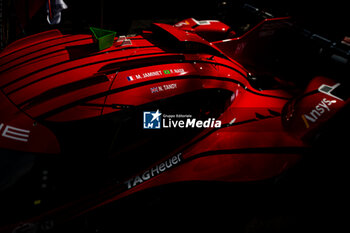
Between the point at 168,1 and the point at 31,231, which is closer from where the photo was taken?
the point at 31,231

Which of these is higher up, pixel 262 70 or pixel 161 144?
pixel 262 70

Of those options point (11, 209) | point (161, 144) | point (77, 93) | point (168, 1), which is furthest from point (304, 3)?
point (168, 1)

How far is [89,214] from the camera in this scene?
54.3 inches

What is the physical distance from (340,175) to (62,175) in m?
2.50

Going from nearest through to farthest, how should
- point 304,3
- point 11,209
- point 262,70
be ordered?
point 11,209, point 262,70, point 304,3

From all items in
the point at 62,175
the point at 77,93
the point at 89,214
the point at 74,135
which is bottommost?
the point at 89,214

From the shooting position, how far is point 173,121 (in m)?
1.50

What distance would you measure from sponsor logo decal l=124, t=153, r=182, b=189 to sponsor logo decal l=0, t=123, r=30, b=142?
2.07ft

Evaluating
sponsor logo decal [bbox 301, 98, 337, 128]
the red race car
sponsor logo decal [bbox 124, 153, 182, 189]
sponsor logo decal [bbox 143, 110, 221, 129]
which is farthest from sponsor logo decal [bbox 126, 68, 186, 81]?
sponsor logo decal [bbox 301, 98, 337, 128]

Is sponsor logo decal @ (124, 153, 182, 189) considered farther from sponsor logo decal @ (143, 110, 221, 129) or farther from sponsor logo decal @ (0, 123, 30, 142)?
sponsor logo decal @ (0, 123, 30, 142)

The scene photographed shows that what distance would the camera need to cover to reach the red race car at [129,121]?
1.20m

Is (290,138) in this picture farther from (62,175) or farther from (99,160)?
(62,175)

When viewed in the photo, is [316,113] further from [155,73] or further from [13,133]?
[13,133]

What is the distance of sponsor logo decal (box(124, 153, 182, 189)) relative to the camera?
4.76 feet
